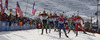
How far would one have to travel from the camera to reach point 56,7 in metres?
107

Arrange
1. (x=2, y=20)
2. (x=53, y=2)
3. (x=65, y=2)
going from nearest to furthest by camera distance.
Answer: (x=2, y=20) < (x=53, y=2) < (x=65, y=2)

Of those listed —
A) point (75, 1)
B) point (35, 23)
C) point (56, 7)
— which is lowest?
point (35, 23)

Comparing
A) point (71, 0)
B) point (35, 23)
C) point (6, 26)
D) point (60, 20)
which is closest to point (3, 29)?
point (6, 26)

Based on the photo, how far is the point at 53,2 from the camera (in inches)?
4542

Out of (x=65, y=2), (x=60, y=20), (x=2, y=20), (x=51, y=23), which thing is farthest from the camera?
(x=65, y=2)

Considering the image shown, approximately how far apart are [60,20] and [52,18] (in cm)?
539

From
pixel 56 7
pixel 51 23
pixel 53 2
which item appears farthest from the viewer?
pixel 53 2

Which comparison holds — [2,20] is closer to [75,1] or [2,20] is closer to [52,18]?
[52,18]

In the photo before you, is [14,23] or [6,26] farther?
[14,23]

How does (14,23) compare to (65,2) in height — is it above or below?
below

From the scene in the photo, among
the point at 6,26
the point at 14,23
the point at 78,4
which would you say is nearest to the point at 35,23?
the point at 14,23

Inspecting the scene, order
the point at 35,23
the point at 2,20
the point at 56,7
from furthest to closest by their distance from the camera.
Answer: the point at 56,7
the point at 35,23
the point at 2,20

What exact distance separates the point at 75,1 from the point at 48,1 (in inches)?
1226

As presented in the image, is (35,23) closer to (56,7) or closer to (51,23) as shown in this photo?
(51,23)
